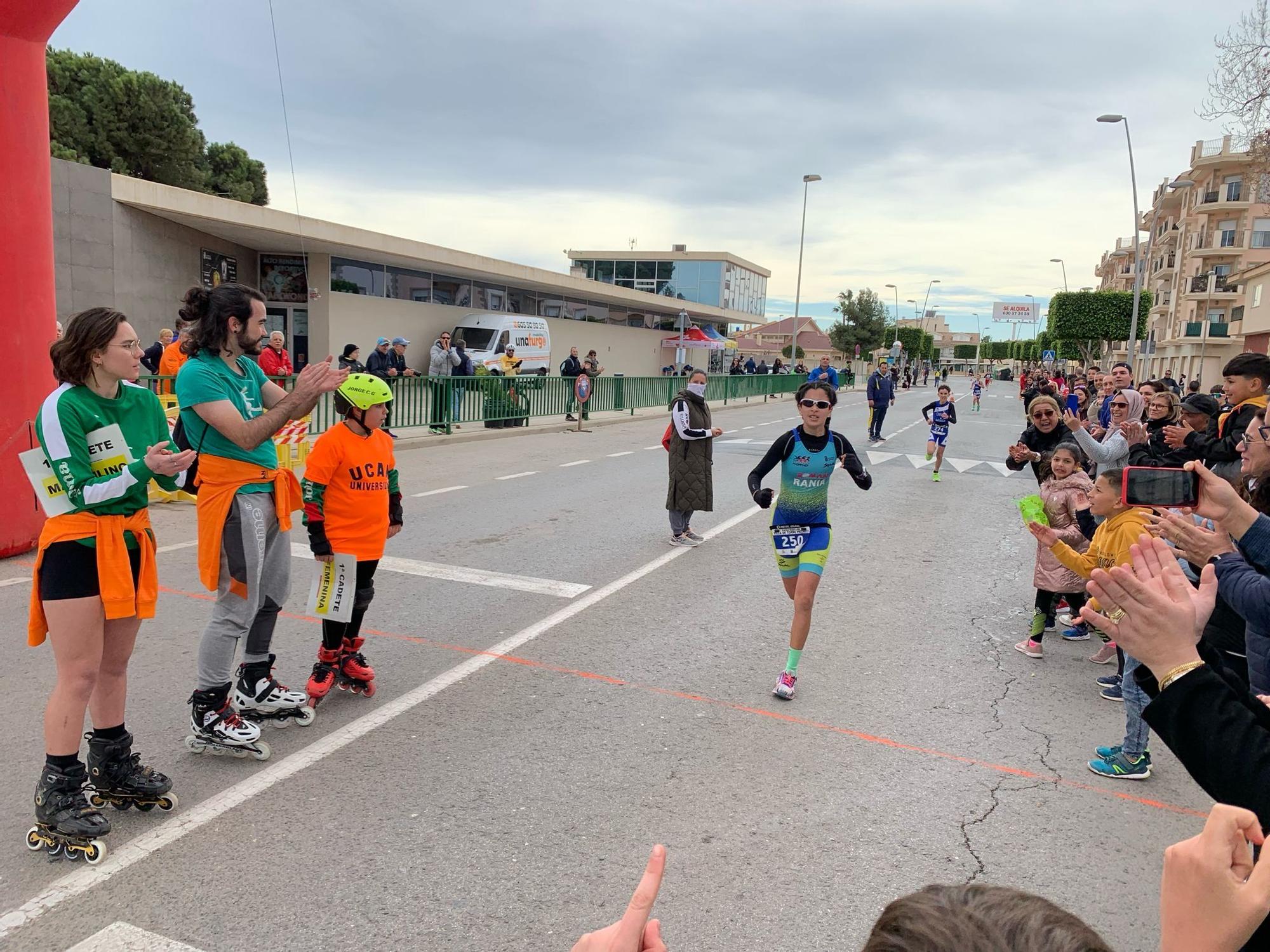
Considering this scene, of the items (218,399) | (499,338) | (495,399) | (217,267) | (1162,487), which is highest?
(217,267)

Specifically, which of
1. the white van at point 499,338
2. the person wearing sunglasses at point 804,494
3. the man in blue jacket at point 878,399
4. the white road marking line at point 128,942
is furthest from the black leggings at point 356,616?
the white van at point 499,338

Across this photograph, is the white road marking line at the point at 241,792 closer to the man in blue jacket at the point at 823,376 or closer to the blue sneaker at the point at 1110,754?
the man in blue jacket at the point at 823,376

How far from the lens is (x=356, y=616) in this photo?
4.79 metres

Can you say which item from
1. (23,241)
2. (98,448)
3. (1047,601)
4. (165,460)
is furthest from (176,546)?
(1047,601)

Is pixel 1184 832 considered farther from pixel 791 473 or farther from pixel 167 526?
pixel 167 526

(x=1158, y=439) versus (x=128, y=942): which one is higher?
(x=1158, y=439)

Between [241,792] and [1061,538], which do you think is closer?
[241,792]

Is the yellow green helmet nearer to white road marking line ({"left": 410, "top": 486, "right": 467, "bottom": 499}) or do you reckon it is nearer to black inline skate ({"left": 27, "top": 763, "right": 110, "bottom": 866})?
black inline skate ({"left": 27, "top": 763, "right": 110, "bottom": 866})

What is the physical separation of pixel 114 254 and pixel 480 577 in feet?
52.6

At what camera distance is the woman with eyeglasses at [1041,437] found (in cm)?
682

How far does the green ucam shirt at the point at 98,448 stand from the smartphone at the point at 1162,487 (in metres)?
3.52

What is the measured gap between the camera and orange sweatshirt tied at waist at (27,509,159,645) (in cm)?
322

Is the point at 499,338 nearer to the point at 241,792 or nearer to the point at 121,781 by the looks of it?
the point at 241,792

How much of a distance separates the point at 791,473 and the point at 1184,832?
2629 mm
